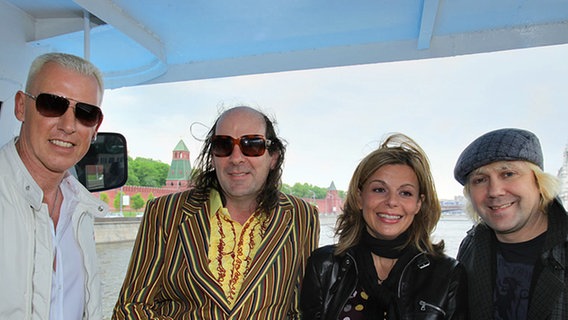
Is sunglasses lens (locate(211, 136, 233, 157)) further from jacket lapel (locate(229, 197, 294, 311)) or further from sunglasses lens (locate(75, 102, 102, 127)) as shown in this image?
sunglasses lens (locate(75, 102, 102, 127))

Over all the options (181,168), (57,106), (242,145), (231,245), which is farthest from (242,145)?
(181,168)

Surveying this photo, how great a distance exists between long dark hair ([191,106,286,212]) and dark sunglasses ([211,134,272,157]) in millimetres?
130

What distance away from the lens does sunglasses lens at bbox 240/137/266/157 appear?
1887mm

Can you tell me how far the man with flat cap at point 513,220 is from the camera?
64.2 inches

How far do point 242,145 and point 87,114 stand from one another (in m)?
0.66

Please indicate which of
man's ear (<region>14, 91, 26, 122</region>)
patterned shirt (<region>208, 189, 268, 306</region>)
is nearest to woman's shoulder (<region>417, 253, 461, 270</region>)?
patterned shirt (<region>208, 189, 268, 306</region>)

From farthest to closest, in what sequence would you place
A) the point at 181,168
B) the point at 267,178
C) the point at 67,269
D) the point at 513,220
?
the point at 181,168, the point at 267,178, the point at 513,220, the point at 67,269

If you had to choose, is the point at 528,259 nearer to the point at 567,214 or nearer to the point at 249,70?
the point at 567,214

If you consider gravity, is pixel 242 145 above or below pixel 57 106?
below

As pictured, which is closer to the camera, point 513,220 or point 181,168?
point 513,220

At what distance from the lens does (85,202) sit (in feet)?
5.46

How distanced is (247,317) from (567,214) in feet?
4.53

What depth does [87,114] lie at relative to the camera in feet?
4.99

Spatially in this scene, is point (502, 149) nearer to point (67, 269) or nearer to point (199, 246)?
point (199, 246)
